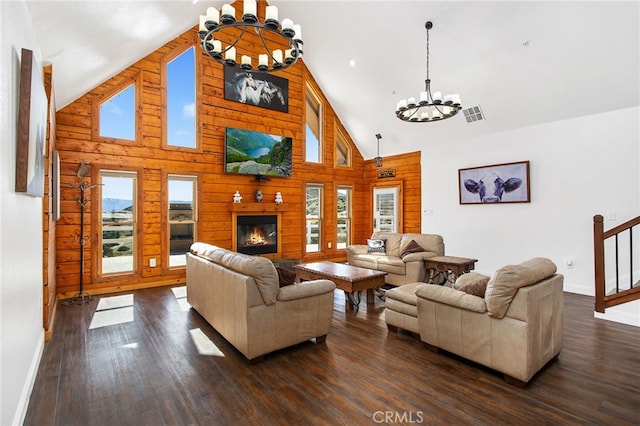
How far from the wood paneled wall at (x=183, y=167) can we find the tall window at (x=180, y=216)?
15 centimetres

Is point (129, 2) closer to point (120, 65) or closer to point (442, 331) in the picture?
point (120, 65)

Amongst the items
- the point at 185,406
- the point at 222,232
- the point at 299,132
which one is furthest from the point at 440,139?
the point at 185,406

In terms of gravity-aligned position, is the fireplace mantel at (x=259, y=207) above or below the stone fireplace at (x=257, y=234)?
above

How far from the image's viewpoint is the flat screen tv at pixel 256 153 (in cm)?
641

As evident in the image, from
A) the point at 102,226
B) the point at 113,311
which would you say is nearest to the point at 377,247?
the point at 113,311

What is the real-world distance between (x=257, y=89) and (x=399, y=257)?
468 centimetres

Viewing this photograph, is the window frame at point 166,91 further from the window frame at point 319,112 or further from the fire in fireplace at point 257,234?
the window frame at point 319,112

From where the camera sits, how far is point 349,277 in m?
4.00

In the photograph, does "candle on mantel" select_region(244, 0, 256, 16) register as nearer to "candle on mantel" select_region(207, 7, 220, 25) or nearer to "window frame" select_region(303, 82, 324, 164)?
"candle on mantel" select_region(207, 7, 220, 25)

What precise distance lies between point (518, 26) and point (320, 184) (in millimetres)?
4967

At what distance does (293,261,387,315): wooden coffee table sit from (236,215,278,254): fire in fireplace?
2.17m

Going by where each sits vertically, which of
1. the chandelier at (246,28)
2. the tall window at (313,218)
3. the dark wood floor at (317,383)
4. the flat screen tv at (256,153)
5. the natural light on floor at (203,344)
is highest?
the chandelier at (246,28)

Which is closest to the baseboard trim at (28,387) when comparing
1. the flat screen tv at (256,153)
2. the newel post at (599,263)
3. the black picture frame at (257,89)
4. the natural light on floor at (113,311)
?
the natural light on floor at (113,311)

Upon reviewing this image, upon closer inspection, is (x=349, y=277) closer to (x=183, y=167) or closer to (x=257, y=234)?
(x=257, y=234)
